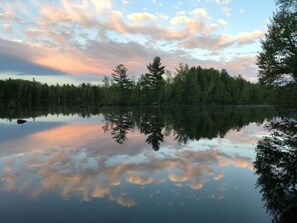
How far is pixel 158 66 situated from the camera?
10681 cm

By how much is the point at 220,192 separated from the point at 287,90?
2509 cm

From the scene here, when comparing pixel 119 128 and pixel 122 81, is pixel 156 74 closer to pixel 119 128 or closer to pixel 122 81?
pixel 122 81

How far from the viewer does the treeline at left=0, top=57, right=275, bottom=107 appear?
118 m

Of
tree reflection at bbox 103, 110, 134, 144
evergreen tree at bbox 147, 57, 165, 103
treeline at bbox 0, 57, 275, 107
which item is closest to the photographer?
tree reflection at bbox 103, 110, 134, 144

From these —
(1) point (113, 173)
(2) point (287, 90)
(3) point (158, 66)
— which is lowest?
(1) point (113, 173)

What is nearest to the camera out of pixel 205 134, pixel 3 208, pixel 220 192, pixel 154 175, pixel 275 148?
pixel 3 208

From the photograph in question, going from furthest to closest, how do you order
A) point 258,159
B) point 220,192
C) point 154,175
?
point 258,159 → point 154,175 → point 220,192

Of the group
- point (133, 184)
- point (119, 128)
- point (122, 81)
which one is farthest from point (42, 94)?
point (133, 184)

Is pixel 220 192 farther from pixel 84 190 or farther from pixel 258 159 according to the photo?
pixel 258 159

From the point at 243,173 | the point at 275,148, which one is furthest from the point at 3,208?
the point at 275,148

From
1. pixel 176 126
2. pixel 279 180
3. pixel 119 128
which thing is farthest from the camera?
pixel 176 126

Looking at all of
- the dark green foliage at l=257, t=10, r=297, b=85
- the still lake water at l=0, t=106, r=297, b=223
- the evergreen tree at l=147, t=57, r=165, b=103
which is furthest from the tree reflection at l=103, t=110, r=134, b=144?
the evergreen tree at l=147, t=57, r=165, b=103

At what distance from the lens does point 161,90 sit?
116062mm

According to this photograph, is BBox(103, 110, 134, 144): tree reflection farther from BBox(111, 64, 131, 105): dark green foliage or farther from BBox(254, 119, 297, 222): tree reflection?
BBox(111, 64, 131, 105): dark green foliage
